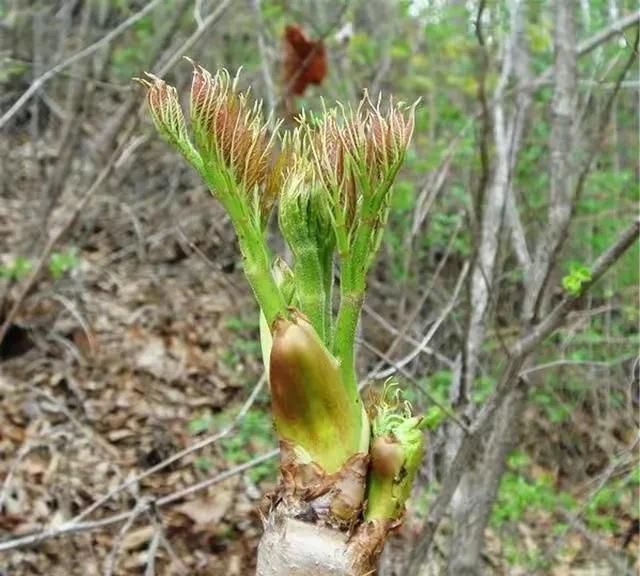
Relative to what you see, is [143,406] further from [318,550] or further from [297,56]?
[318,550]

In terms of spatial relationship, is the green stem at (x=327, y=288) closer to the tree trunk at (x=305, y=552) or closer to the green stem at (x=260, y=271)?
the green stem at (x=260, y=271)

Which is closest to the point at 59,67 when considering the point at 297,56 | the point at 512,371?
the point at 297,56

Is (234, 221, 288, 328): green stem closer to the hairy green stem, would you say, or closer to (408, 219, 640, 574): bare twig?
the hairy green stem

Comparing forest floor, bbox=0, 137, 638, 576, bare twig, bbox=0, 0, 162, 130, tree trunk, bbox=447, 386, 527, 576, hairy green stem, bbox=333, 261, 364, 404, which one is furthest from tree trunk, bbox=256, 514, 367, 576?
bare twig, bbox=0, 0, 162, 130

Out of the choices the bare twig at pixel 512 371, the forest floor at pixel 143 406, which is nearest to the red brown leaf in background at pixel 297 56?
the forest floor at pixel 143 406

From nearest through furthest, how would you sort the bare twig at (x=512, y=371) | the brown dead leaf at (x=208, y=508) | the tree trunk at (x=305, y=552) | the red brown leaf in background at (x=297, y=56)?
the tree trunk at (x=305, y=552) < the bare twig at (x=512, y=371) < the brown dead leaf at (x=208, y=508) < the red brown leaf in background at (x=297, y=56)

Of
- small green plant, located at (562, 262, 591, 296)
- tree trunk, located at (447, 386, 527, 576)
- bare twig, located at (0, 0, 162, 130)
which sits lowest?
tree trunk, located at (447, 386, 527, 576)
